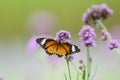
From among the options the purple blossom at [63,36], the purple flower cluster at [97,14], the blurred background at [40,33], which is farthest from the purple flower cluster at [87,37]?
the blurred background at [40,33]

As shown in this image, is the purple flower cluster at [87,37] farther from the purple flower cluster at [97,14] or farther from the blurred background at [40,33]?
the blurred background at [40,33]

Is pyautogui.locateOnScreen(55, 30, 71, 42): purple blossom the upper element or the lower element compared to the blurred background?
lower

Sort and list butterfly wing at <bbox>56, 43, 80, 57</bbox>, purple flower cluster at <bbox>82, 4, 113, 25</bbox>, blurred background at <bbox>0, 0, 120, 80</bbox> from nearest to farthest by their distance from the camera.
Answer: butterfly wing at <bbox>56, 43, 80, 57</bbox>, purple flower cluster at <bbox>82, 4, 113, 25</bbox>, blurred background at <bbox>0, 0, 120, 80</bbox>

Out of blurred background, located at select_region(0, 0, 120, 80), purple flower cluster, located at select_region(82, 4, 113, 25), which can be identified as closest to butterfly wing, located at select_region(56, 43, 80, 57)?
purple flower cluster, located at select_region(82, 4, 113, 25)

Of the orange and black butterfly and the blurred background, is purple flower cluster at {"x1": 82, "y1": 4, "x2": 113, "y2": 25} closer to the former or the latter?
the blurred background

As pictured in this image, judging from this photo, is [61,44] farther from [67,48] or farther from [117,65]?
[117,65]

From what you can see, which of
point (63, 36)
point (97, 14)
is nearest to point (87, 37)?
point (63, 36)
